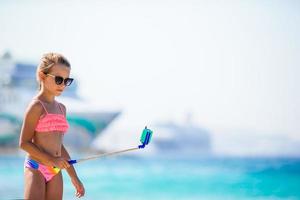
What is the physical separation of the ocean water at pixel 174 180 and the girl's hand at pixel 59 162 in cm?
581

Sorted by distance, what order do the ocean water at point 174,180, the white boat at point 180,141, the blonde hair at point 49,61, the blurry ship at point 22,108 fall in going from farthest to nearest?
the white boat at point 180,141
the blurry ship at point 22,108
the ocean water at point 174,180
the blonde hair at point 49,61

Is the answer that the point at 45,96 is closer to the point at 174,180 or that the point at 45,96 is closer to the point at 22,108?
the point at 174,180

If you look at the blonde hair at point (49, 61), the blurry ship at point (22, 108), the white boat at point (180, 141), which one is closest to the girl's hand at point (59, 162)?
the blonde hair at point (49, 61)

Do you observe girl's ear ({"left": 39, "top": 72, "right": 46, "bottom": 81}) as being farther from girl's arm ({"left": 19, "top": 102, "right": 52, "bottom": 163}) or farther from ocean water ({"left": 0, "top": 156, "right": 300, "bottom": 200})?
ocean water ({"left": 0, "top": 156, "right": 300, "bottom": 200})

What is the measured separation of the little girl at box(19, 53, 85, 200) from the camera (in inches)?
104

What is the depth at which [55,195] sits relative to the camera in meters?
2.77

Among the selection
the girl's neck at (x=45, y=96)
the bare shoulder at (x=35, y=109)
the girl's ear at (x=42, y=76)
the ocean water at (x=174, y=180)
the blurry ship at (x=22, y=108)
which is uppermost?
the blurry ship at (x=22, y=108)

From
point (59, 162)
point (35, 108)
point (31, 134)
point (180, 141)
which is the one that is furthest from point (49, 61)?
point (180, 141)

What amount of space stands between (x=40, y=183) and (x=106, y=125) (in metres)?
20.4

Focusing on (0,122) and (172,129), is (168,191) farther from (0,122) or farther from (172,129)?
(172,129)

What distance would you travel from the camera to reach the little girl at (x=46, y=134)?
264 cm

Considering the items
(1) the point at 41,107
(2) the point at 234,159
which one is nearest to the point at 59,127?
(1) the point at 41,107

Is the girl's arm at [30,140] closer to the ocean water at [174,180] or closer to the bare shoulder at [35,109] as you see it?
the bare shoulder at [35,109]

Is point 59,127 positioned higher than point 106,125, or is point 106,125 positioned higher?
point 106,125
